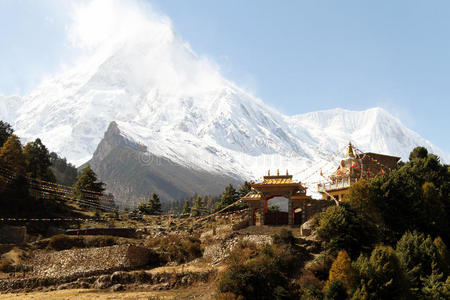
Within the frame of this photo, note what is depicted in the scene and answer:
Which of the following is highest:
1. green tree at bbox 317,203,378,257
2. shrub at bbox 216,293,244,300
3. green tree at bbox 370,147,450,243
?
green tree at bbox 370,147,450,243

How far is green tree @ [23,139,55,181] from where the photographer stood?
6094 centimetres

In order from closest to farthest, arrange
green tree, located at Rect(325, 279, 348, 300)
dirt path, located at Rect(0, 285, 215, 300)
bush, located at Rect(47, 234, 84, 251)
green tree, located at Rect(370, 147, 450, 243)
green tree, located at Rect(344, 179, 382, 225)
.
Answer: green tree, located at Rect(325, 279, 348, 300) → dirt path, located at Rect(0, 285, 215, 300) → green tree, located at Rect(344, 179, 382, 225) → green tree, located at Rect(370, 147, 450, 243) → bush, located at Rect(47, 234, 84, 251)

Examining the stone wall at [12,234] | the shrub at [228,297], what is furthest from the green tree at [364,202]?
the stone wall at [12,234]

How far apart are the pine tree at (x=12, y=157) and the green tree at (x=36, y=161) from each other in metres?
2.16

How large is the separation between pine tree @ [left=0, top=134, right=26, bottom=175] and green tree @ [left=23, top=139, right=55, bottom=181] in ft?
7.08

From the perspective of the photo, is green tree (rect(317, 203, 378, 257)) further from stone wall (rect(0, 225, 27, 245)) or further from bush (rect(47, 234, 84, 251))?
stone wall (rect(0, 225, 27, 245))

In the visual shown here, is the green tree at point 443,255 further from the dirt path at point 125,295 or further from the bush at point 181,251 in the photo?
the bush at point 181,251

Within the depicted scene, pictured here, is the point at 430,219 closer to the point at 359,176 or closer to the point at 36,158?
the point at 359,176

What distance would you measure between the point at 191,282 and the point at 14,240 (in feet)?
77.5

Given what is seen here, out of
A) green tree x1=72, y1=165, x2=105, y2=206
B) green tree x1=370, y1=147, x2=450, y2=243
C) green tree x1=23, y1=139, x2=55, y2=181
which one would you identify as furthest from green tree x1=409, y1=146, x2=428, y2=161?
green tree x1=23, y1=139, x2=55, y2=181

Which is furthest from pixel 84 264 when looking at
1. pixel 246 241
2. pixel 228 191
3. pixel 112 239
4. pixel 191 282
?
pixel 228 191

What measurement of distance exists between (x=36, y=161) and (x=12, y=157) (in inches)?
316

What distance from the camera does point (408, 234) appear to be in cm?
3158

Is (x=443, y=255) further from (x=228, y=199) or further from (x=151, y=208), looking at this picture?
(x=151, y=208)
